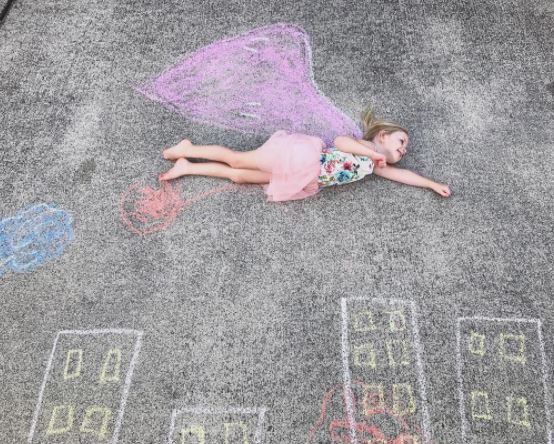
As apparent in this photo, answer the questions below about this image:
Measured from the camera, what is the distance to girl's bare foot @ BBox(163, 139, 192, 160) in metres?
2.70

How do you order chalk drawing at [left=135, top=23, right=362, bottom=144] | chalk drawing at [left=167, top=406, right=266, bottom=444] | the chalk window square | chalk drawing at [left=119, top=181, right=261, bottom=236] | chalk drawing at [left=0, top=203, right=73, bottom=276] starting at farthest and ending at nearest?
1. chalk drawing at [left=135, top=23, right=362, bottom=144]
2. chalk drawing at [left=119, top=181, right=261, bottom=236]
3. chalk drawing at [left=0, top=203, right=73, bottom=276]
4. the chalk window square
5. chalk drawing at [left=167, top=406, right=266, bottom=444]

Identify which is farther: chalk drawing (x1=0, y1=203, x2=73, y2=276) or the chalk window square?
chalk drawing (x1=0, y1=203, x2=73, y2=276)

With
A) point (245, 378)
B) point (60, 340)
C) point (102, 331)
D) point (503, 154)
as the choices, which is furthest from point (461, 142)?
point (60, 340)

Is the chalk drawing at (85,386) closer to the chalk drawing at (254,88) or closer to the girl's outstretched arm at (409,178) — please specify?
the chalk drawing at (254,88)

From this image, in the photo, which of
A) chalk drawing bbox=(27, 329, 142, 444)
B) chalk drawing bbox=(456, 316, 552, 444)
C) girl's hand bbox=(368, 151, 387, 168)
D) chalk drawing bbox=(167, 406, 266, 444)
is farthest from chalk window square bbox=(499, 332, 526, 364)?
chalk drawing bbox=(27, 329, 142, 444)

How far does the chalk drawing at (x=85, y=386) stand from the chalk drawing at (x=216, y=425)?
0.27 meters

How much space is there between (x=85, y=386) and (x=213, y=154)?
136 centimetres

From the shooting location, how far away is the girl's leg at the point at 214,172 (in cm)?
264

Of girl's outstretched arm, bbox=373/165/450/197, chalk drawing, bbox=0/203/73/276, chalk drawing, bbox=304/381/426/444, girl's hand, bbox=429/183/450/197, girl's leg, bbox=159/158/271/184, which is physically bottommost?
chalk drawing, bbox=304/381/426/444

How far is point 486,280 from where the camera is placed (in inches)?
94.7

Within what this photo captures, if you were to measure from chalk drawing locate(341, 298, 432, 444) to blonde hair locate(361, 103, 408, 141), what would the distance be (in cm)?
94

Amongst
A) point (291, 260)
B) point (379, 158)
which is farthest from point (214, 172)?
point (379, 158)

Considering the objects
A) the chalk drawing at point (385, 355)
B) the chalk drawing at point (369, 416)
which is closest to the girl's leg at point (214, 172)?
the chalk drawing at point (385, 355)

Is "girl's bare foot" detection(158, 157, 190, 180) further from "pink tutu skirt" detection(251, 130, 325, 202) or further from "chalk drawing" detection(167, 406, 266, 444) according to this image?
"chalk drawing" detection(167, 406, 266, 444)
